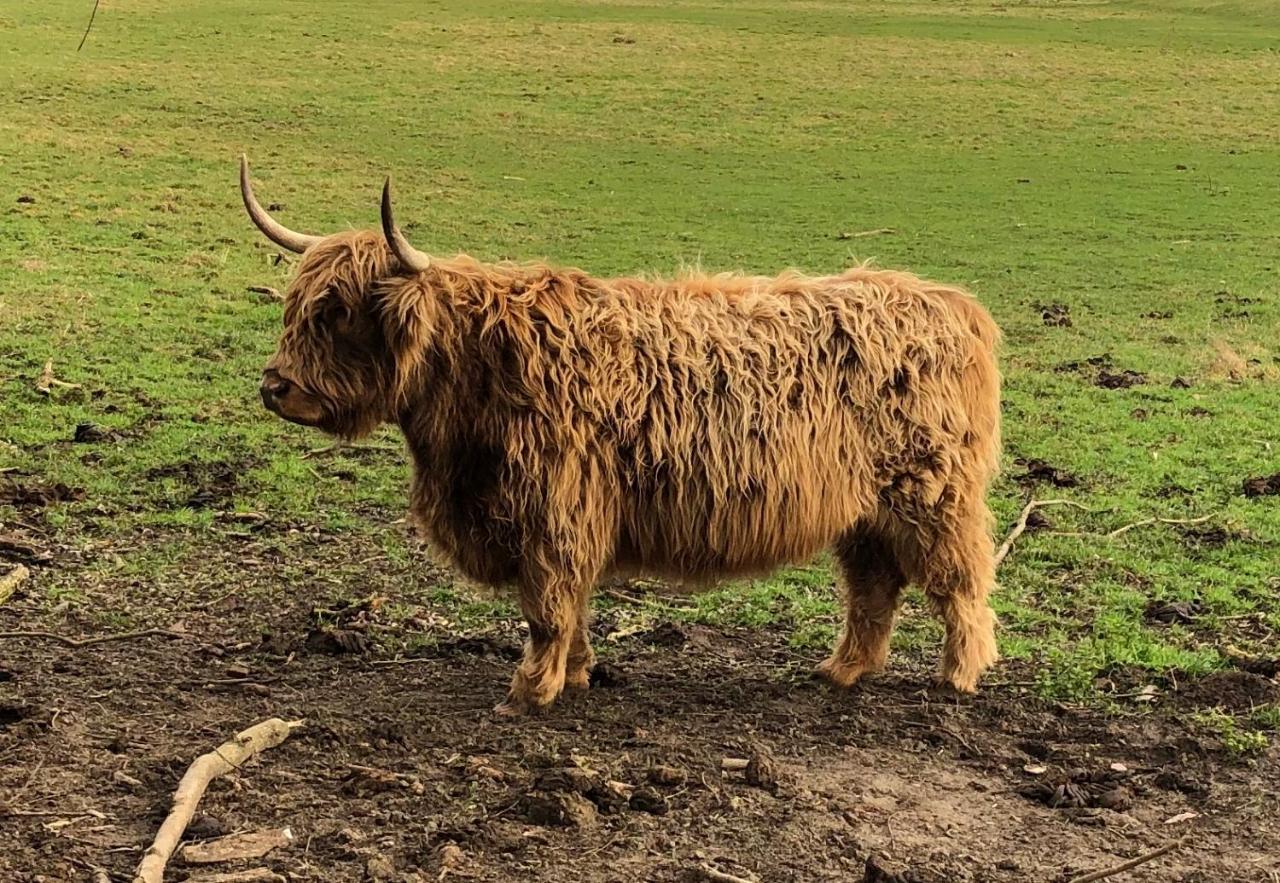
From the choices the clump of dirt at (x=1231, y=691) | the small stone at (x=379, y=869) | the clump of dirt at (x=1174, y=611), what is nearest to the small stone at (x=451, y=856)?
the small stone at (x=379, y=869)

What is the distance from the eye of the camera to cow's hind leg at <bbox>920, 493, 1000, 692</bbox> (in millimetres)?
4914

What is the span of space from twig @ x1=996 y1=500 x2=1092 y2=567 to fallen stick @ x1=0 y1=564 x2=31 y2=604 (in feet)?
14.1

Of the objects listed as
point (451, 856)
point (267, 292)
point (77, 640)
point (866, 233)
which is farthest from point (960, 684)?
point (866, 233)

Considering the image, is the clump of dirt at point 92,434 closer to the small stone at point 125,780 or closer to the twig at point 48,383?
the twig at point 48,383

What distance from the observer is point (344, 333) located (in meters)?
4.51

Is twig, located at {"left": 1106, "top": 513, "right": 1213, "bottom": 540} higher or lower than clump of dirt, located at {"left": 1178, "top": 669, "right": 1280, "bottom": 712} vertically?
lower

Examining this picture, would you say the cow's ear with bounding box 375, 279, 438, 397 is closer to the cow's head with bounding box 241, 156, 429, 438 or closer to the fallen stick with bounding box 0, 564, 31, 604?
the cow's head with bounding box 241, 156, 429, 438

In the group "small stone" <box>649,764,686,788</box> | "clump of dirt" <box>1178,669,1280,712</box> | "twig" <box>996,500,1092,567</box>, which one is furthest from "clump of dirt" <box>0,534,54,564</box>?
"clump of dirt" <box>1178,669,1280,712</box>

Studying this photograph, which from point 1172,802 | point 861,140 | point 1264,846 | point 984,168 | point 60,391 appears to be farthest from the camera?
point 861,140

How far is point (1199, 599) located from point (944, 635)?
4.38 feet

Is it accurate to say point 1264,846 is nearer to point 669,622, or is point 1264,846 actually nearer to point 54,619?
point 669,622

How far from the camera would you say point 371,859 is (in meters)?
3.57

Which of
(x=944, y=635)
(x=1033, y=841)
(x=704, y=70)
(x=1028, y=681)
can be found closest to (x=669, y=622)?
(x=944, y=635)

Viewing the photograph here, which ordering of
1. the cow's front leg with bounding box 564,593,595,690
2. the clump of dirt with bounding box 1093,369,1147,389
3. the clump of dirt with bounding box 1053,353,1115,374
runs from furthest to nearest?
1. the clump of dirt with bounding box 1053,353,1115,374
2. the clump of dirt with bounding box 1093,369,1147,389
3. the cow's front leg with bounding box 564,593,595,690
